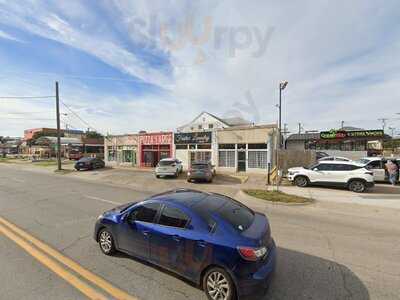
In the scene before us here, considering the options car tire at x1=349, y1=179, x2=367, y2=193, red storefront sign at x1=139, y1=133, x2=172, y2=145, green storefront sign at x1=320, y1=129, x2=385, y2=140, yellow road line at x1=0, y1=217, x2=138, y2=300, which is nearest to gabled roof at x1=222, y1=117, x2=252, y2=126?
green storefront sign at x1=320, y1=129, x2=385, y2=140

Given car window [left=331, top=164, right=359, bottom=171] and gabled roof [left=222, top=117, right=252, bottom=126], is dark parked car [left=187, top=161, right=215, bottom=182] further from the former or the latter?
gabled roof [left=222, top=117, right=252, bottom=126]

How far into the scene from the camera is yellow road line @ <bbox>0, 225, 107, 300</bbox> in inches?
134

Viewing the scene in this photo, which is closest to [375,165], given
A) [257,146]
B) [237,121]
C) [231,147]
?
[257,146]

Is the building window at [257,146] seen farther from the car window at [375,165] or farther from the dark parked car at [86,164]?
the dark parked car at [86,164]

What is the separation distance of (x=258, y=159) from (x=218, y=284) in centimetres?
1772

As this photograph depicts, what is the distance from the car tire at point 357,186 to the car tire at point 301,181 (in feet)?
7.51

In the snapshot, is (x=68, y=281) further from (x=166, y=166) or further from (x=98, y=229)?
(x=166, y=166)

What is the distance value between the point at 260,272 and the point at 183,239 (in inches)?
46.9

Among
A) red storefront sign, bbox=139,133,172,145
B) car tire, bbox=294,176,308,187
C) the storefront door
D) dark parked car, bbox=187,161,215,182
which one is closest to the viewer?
car tire, bbox=294,176,308,187

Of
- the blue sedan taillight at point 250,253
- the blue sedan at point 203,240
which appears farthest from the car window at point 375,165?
the blue sedan taillight at point 250,253

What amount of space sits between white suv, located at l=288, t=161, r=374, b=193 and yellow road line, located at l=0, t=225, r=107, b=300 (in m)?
13.1

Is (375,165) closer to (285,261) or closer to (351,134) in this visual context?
(285,261)

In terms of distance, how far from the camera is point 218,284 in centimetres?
322

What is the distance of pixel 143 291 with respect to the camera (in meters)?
3.46
